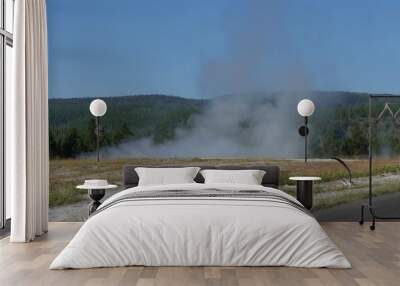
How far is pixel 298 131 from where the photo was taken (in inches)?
337

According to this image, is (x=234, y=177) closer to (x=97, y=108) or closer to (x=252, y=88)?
(x=252, y=88)

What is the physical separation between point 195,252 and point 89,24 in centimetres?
464

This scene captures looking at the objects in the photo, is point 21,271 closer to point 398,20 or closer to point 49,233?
point 49,233

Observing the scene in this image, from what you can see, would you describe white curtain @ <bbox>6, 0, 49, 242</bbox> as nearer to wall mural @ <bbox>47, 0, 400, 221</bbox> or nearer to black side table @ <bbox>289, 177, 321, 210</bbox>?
wall mural @ <bbox>47, 0, 400, 221</bbox>

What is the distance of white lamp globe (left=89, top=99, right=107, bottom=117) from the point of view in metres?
8.20

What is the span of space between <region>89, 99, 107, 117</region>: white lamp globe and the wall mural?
386 mm

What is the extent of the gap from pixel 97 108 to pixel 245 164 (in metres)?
2.10

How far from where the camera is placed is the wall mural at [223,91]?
28.1ft

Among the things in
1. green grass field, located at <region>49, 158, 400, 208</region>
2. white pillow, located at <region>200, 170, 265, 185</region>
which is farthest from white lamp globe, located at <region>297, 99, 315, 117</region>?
white pillow, located at <region>200, 170, 265, 185</region>

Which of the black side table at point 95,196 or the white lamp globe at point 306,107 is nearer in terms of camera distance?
the black side table at point 95,196

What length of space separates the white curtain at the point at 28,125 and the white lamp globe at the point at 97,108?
128 centimetres

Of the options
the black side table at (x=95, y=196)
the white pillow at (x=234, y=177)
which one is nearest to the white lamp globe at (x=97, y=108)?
the black side table at (x=95, y=196)

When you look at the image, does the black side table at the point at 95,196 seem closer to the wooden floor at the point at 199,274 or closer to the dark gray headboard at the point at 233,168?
the dark gray headboard at the point at 233,168

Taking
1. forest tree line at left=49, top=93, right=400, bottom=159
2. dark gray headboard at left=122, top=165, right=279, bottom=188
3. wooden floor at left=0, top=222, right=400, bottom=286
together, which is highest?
forest tree line at left=49, top=93, right=400, bottom=159
